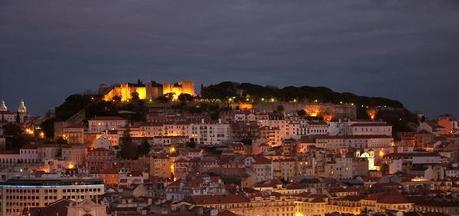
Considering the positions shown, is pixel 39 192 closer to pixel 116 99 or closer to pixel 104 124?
pixel 104 124

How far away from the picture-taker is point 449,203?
42906 millimetres

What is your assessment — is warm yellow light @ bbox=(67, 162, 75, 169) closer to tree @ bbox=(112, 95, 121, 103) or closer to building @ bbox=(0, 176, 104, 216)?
building @ bbox=(0, 176, 104, 216)

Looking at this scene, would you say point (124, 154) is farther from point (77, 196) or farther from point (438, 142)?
point (438, 142)

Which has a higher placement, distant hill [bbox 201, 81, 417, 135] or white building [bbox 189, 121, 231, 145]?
distant hill [bbox 201, 81, 417, 135]

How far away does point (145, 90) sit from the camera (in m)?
73.5

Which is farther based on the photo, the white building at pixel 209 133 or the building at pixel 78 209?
the white building at pixel 209 133

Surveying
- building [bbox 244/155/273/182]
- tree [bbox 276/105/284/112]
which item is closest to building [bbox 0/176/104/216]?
building [bbox 244/155/273/182]

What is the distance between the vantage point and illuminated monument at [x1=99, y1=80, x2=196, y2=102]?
239ft

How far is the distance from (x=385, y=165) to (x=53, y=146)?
1826 cm

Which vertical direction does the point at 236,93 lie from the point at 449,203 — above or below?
above

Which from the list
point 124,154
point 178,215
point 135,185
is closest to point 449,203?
point 178,215

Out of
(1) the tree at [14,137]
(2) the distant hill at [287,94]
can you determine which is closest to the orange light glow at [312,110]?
(2) the distant hill at [287,94]

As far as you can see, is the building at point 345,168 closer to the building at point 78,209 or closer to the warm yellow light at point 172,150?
the warm yellow light at point 172,150

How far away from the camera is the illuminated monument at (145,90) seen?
72.9 meters
